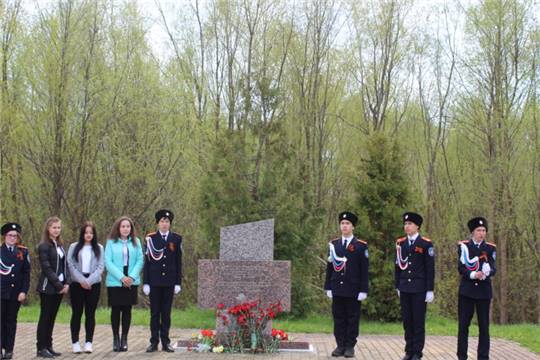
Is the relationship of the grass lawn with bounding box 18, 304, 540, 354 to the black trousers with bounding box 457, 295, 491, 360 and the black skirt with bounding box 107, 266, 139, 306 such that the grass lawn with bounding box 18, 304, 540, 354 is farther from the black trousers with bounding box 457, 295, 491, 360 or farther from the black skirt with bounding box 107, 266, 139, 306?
the black skirt with bounding box 107, 266, 139, 306

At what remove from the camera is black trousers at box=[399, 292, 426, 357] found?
875cm

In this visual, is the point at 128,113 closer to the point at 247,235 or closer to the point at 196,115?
the point at 196,115

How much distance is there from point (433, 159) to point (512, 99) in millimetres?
4079

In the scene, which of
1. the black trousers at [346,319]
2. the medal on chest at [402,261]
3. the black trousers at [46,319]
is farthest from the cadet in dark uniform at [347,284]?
the black trousers at [46,319]

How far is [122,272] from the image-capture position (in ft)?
30.6

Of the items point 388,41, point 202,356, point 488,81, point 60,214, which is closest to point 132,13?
point 60,214

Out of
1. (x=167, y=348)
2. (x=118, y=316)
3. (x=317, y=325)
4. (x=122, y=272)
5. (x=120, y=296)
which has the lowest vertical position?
(x=317, y=325)

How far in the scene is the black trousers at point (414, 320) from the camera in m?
8.75

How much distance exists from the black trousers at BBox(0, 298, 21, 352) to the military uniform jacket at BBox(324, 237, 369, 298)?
4165 millimetres

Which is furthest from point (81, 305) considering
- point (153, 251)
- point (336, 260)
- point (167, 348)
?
point (336, 260)

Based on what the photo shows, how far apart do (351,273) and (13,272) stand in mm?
4454

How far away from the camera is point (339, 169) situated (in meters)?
23.8

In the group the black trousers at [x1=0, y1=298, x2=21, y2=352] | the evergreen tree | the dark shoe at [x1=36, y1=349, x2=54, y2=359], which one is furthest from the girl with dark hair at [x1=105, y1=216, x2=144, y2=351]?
the evergreen tree

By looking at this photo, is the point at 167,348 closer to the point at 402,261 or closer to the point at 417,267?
the point at 402,261
